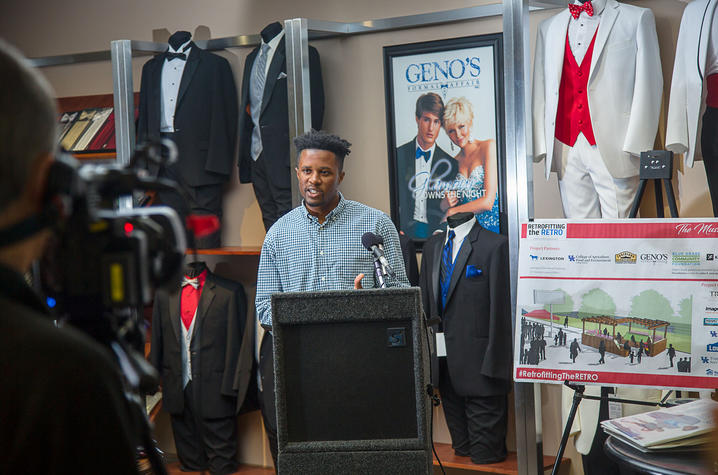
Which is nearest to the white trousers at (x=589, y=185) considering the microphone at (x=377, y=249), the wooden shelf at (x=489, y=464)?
the wooden shelf at (x=489, y=464)

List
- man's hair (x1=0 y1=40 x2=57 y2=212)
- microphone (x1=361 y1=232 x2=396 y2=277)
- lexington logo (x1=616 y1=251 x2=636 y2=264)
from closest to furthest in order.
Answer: man's hair (x1=0 y1=40 x2=57 y2=212) < microphone (x1=361 y1=232 x2=396 y2=277) < lexington logo (x1=616 y1=251 x2=636 y2=264)

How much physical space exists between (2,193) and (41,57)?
487cm

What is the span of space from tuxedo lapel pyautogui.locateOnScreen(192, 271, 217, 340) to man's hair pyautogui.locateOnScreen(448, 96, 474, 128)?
4.79 feet

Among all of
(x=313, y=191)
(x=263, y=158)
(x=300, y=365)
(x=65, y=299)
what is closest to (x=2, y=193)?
(x=65, y=299)

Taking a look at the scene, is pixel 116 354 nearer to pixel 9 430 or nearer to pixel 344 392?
pixel 9 430

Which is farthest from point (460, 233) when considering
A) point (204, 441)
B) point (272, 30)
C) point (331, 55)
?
point (204, 441)

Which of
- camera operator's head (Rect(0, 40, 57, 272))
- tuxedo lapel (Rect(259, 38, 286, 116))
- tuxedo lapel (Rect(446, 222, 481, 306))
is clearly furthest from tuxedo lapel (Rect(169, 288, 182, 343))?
camera operator's head (Rect(0, 40, 57, 272))

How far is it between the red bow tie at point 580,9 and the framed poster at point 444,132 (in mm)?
590

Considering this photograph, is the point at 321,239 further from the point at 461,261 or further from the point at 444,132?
the point at 444,132

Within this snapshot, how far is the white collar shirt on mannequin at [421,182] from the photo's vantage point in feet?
13.6

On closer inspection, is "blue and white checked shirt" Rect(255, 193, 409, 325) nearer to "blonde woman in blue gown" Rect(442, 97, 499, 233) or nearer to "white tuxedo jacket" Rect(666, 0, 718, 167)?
"blonde woman in blue gown" Rect(442, 97, 499, 233)

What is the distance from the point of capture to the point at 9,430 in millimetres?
690

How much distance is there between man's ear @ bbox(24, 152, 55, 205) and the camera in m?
0.72

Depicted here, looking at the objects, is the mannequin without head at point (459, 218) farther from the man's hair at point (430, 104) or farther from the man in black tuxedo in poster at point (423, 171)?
the man's hair at point (430, 104)
